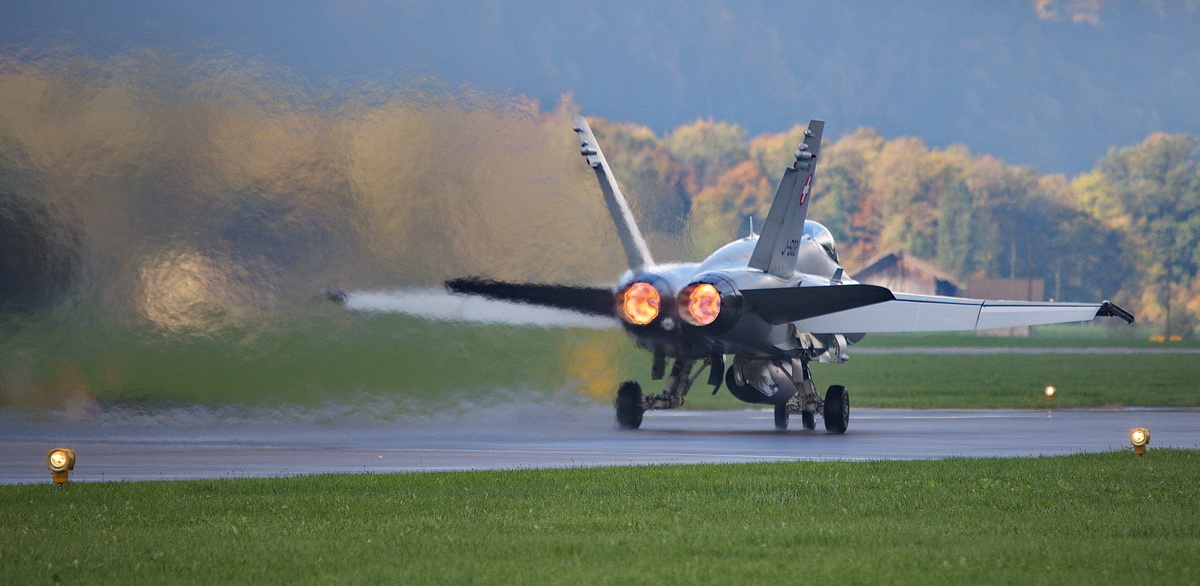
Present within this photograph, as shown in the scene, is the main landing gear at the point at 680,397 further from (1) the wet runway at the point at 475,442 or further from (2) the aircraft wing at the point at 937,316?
(2) the aircraft wing at the point at 937,316

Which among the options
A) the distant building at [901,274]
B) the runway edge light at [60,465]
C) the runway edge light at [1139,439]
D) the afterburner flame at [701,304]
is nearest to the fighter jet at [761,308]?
the afterburner flame at [701,304]

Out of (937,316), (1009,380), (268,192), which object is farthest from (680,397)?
(1009,380)

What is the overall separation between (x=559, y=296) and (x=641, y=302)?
1579 mm

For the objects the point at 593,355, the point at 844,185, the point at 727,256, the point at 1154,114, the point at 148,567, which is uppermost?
the point at 1154,114

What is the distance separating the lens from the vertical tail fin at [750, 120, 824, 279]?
2566 cm

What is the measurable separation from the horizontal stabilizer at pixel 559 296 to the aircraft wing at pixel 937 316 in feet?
11.6

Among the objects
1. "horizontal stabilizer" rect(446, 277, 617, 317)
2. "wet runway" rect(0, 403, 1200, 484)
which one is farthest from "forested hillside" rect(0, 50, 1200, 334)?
"wet runway" rect(0, 403, 1200, 484)

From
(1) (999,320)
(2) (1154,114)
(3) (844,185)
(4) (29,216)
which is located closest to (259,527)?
(4) (29,216)

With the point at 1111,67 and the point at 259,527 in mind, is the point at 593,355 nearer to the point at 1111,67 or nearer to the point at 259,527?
the point at 259,527

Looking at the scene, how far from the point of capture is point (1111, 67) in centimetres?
15900

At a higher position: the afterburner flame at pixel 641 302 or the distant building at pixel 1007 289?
the distant building at pixel 1007 289

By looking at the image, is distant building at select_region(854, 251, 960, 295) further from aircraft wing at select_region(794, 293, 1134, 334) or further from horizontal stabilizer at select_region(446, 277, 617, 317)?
horizontal stabilizer at select_region(446, 277, 617, 317)

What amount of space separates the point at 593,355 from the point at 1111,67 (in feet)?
475

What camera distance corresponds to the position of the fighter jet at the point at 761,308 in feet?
81.1
